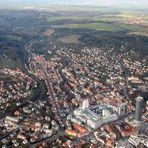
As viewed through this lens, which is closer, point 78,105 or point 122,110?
point 122,110

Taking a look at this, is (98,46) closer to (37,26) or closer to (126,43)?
(126,43)

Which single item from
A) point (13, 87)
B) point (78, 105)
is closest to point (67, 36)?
point (13, 87)

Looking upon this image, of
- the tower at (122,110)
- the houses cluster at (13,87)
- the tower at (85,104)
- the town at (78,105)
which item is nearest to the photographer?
the town at (78,105)

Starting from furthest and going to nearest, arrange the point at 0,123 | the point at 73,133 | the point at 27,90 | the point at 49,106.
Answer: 1. the point at 27,90
2. the point at 49,106
3. the point at 0,123
4. the point at 73,133

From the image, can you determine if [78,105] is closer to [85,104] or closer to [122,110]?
[85,104]

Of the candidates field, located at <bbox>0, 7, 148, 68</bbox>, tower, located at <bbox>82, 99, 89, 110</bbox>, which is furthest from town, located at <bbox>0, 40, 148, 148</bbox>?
field, located at <bbox>0, 7, 148, 68</bbox>

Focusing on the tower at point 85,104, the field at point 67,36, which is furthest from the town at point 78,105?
the field at point 67,36

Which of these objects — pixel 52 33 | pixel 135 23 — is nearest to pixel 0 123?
pixel 52 33

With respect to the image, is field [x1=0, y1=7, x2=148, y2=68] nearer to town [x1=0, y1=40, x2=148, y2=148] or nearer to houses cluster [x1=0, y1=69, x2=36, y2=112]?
houses cluster [x1=0, y1=69, x2=36, y2=112]

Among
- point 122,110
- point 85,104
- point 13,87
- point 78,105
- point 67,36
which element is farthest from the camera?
point 67,36

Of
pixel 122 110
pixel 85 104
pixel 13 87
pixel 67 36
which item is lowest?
pixel 67 36

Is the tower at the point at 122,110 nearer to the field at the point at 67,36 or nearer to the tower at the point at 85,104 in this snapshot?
the tower at the point at 85,104
